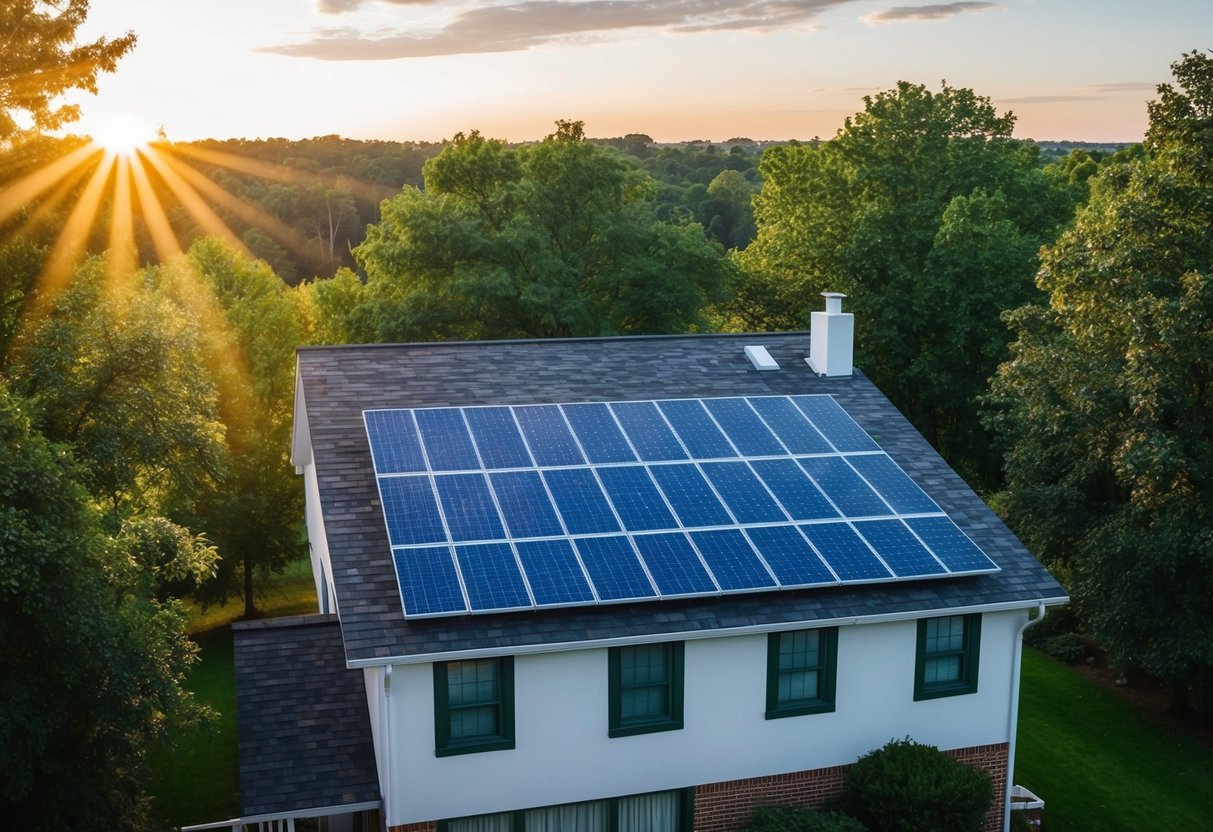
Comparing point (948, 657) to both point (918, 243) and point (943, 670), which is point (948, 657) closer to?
point (943, 670)

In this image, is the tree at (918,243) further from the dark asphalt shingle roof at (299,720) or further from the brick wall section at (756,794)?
the dark asphalt shingle roof at (299,720)

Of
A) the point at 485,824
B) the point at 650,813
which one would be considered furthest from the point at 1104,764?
the point at 485,824

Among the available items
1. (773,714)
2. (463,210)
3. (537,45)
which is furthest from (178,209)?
(773,714)

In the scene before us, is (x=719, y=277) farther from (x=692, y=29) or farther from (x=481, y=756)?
(x=481, y=756)

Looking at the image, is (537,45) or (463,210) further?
(463,210)

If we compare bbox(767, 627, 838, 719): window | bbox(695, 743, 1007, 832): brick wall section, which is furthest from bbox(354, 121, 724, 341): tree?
bbox(695, 743, 1007, 832): brick wall section

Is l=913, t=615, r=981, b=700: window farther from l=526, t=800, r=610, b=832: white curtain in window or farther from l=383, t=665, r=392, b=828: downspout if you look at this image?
l=383, t=665, r=392, b=828: downspout

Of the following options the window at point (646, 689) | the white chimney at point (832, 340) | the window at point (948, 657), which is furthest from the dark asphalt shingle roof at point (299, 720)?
the white chimney at point (832, 340)
